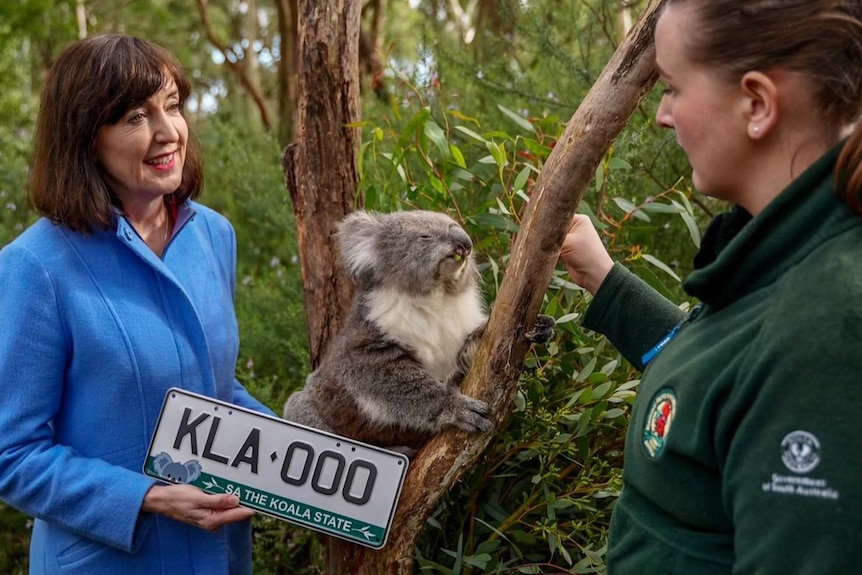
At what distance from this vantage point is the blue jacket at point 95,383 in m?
1.80

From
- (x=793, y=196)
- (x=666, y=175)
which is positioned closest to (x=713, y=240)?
(x=793, y=196)

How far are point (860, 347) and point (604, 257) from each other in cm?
94

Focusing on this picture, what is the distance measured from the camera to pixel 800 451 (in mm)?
902

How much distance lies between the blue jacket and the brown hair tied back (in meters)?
1.37

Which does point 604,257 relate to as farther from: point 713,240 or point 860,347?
point 860,347

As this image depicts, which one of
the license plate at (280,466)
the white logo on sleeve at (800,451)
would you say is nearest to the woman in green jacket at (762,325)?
the white logo on sleeve at (800,451)

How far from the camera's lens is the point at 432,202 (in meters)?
2.38

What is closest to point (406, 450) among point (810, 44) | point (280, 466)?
point (280, 466)

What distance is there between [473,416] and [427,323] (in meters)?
0.40

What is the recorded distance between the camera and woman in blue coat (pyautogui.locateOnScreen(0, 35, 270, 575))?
1809 mm

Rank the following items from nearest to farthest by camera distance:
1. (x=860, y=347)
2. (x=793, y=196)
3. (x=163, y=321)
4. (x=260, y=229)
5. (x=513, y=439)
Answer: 1. (x=860, y=347)
2. (x=793, y=196)
3. (x=163, y=321)
4. (x=513, y=439)
5. (x=260, y=229)

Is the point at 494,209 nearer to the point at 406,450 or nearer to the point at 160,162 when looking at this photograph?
the point at 406,450

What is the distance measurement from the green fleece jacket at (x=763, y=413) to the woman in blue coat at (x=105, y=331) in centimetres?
100

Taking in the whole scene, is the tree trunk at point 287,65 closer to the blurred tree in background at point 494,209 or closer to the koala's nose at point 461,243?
the blurred tree in background at point 494,209
